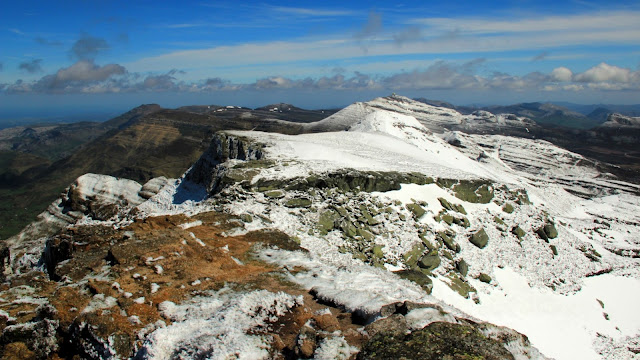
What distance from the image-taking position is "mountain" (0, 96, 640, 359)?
32.0 ft

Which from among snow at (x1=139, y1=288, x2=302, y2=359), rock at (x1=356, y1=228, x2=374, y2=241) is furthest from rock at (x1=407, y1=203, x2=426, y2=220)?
snow at (x1=139, y1=288, x2=302, y2=359)

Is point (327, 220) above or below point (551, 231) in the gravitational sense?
above

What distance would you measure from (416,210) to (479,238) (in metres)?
5.50

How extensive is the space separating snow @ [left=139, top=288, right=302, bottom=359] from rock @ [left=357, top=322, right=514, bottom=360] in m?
3.00

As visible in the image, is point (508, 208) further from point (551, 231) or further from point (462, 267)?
point (462, 267)

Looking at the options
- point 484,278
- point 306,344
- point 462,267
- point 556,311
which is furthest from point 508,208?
point 306,344

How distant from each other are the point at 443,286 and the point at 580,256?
59.5 ft

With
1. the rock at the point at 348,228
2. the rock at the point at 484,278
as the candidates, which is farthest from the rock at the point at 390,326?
the rock at the point at 484,278

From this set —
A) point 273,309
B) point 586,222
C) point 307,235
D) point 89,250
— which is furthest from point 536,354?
point 586,222

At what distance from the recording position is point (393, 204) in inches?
1153

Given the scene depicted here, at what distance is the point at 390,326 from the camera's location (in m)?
9.93

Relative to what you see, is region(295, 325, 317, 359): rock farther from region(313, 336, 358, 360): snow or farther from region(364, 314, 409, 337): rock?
region(364, 314, 409, 337): rock

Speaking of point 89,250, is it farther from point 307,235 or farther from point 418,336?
point 418,336

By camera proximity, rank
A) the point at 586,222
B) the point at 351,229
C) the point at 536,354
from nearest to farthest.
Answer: the point at 536,354
the point at 351,229
the point at 586,222
